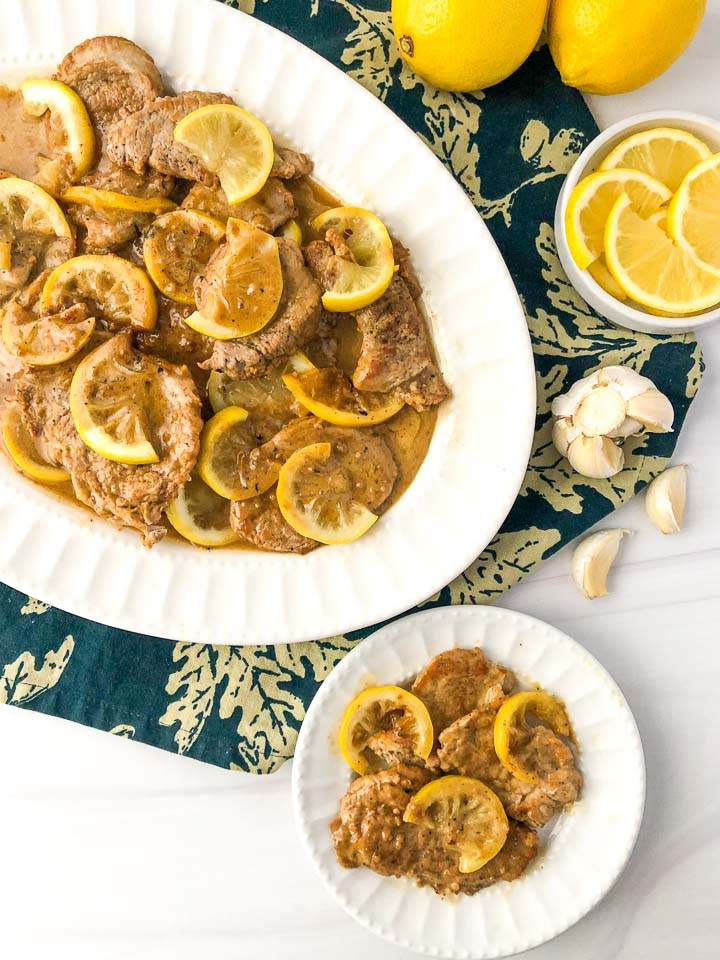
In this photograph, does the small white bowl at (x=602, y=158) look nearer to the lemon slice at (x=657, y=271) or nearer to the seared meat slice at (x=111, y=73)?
the lemon slice at (x=657, y=271)

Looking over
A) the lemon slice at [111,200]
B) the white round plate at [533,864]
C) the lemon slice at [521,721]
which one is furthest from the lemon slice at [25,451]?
the lemon slice at [521,721]

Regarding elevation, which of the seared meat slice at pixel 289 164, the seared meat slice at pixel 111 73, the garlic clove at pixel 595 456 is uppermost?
the seared meat slice at pixel 111 73

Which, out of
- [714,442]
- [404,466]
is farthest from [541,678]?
[714,442]

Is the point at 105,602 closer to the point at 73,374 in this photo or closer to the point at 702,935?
the point at 73,374

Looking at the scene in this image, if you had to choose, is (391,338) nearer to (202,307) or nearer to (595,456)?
(202,307)

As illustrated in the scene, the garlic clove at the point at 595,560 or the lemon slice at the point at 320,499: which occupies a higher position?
Result: the lemon slice at the point at 320,499
